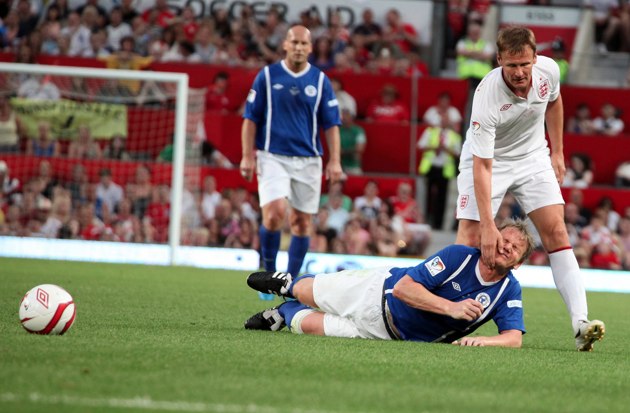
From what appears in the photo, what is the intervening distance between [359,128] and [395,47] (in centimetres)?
265

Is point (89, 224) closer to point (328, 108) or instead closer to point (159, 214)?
point (159, 214)

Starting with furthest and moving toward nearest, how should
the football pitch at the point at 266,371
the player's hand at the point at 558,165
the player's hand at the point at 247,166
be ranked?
the player's hand at the point at 247,166, the player's hand at the point at 558,165, the football pitch at the point at 266,371

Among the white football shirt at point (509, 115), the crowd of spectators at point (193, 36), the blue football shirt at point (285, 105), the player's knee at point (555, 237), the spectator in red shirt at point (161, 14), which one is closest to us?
the white football shirt at point (509, 115)

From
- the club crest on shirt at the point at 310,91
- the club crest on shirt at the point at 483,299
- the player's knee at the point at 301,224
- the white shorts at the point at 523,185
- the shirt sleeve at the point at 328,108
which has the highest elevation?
the club crest on shirt at the point at 310,91

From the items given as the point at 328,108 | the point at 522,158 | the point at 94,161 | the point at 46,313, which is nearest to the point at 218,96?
the point at 94,161

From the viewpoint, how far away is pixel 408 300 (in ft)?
20.7

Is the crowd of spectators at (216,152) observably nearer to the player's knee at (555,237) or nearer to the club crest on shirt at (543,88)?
the player's knee at (555,237)

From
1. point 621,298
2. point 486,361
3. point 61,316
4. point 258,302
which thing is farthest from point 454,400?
point 621,298

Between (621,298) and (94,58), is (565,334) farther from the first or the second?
(94,58)

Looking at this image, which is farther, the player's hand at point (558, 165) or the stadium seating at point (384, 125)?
the stadium seating at point (384, 125)

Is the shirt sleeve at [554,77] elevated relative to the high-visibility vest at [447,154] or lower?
elevated

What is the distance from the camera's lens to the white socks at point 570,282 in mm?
6918

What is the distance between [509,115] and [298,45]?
331cm

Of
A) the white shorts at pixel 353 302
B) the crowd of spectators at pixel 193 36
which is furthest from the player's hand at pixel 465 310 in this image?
the crowd of spectators at pixel 193 36
